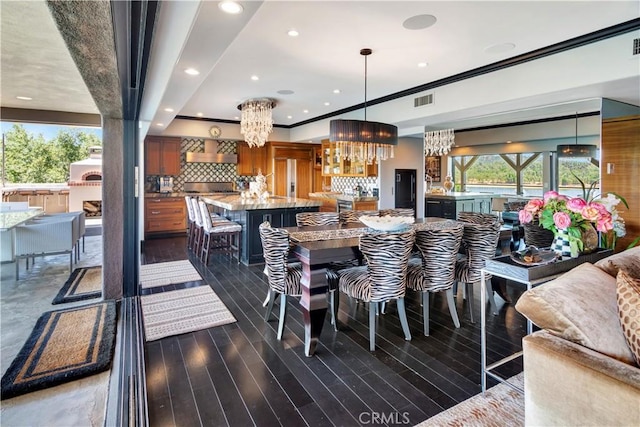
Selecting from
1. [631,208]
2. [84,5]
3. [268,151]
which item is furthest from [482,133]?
[84,5]

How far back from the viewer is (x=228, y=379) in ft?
7.48

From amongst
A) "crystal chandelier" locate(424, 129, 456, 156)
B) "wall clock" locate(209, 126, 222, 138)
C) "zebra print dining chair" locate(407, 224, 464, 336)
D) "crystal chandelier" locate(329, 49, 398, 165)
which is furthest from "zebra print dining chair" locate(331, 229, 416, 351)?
"wall clock" locate(209, 126, 222, 138)

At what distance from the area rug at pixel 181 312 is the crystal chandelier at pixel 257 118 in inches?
127

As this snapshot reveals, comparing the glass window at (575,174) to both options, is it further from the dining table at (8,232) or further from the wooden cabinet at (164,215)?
the wooden cabinet at (164,215)

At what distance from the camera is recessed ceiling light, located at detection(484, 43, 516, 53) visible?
3760 millimetres

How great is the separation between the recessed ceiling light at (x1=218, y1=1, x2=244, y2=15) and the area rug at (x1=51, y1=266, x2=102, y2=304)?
11.4 feet

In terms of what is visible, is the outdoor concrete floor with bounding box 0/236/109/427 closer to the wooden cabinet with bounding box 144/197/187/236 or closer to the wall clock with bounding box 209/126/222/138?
the wooden cabinet with bounding box 144/197/187/236

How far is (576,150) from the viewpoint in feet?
17.5

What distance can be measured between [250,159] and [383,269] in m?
7.17

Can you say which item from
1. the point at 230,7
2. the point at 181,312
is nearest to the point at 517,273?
the point at 230,7

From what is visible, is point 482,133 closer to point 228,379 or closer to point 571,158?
point 571,158

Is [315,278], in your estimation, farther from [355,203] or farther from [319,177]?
[319,177]

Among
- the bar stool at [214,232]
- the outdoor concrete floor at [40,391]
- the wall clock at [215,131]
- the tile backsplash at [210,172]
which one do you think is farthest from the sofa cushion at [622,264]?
the wall clock at [215,131]

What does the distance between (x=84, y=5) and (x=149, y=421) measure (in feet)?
6.80
